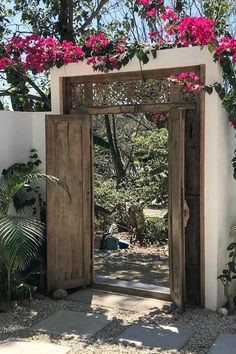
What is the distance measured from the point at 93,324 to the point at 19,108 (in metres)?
4.27

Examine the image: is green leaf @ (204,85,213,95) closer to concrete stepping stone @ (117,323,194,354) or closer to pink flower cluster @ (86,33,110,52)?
pink flower cluster @ (86,33,110,52)

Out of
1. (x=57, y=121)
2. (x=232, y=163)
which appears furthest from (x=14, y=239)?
(x=232, y=163)

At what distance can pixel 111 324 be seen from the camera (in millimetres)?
4855

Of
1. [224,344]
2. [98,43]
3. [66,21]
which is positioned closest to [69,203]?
[98,43]

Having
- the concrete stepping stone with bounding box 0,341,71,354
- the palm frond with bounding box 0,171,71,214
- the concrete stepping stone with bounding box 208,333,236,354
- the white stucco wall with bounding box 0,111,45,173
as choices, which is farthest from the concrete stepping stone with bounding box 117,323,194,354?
the white stucco wall with bounding box 0,111,45,173

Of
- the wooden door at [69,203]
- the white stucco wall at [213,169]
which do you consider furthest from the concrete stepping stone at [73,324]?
the white stucco wall at [213,169]

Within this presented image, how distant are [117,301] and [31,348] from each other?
1.51 metres

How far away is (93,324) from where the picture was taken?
15.9 ft

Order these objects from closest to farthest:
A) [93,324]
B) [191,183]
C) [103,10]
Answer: [93,324] < [191,183] < [103,10]

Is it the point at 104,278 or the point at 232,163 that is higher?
the point at 232,163

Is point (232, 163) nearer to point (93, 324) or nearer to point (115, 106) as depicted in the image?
point (115, 106)

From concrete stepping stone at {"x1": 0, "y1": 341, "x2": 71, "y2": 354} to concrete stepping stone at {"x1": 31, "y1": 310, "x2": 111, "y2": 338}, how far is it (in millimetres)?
312

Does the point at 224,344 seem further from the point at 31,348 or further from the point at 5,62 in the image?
the point at 5,62

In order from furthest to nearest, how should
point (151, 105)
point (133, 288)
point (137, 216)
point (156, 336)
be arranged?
point (137, 216)
point (133, 288)
point (151, 105)
point (156, 336)
